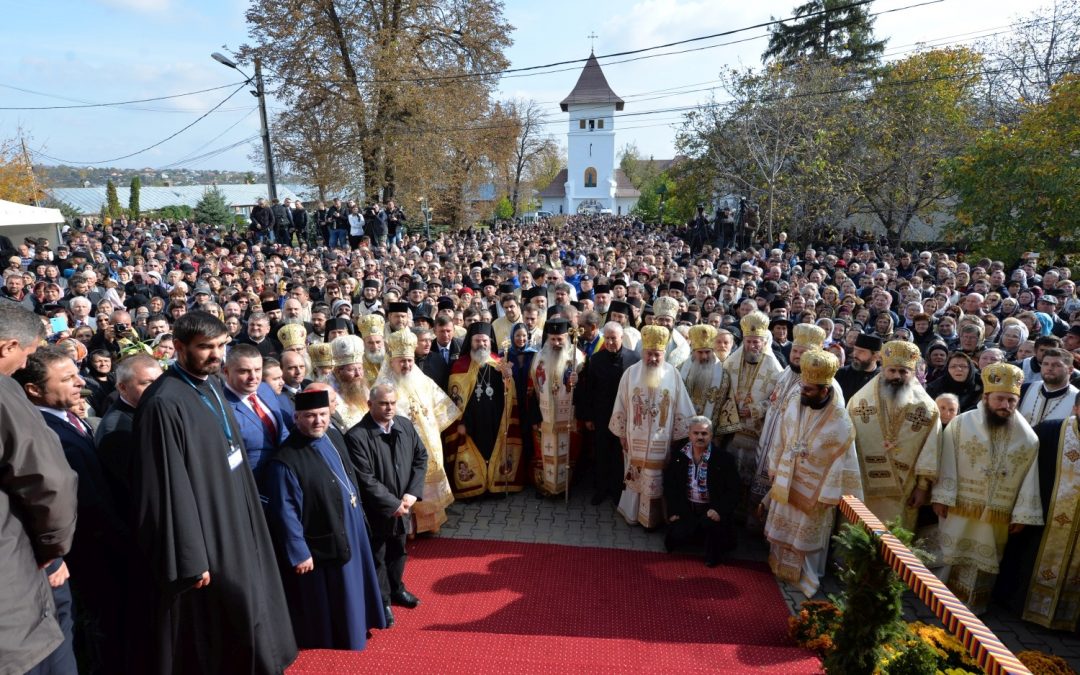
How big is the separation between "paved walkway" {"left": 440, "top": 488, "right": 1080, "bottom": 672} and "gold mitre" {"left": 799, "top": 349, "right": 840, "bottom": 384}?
171 cm

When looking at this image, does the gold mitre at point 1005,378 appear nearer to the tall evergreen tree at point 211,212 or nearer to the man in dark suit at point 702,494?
the man in dark suit at point 702,494

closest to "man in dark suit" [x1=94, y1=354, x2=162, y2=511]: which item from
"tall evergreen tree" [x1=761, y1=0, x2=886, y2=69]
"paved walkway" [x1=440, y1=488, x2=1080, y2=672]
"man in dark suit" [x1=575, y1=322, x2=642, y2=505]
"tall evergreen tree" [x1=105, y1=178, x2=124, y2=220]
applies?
"paved walkway" [x1=440, y1=488, x2=1080, y2=672]

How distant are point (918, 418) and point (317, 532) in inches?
175

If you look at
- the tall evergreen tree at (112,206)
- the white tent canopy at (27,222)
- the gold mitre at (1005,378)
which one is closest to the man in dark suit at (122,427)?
the gold mitre at (1005,378)

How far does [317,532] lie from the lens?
12.2ft

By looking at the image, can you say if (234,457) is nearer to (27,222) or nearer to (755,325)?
(755,325)

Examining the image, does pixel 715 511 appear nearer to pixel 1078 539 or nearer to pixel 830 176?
pixel 1078 539

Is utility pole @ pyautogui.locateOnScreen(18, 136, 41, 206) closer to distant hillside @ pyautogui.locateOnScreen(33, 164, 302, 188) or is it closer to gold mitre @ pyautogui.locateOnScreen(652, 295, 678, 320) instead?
distant hillside @ pyautogui.locateOnScreen(33, 164, 302, 188)

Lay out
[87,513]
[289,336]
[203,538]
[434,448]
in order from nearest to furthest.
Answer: [203,538] → [87,513] → [434,448] → [289,336]

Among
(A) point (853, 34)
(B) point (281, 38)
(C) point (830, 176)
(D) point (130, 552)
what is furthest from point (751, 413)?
(A) point (853, 34)

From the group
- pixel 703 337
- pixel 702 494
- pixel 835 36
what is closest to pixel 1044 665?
pixel 702 494

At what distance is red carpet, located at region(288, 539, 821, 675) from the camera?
366cm

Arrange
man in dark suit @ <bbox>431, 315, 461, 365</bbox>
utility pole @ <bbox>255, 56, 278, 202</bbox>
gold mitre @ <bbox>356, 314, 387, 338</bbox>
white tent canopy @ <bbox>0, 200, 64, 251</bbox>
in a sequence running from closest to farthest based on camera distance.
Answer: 1. gold mitre @ <bbox>356, 314, 387, 338</bbox>
2. man in dark suit @ <bbox>431, 315, 461, 365</bbox>
3. white tent canopy @ <bbox>0, 200, 64, 251</bbox>
4. utility pole @ <bbox>255, 56, 278, 202</bbox>

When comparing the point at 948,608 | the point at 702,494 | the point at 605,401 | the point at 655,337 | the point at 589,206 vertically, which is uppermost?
the point at 589,206
